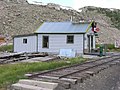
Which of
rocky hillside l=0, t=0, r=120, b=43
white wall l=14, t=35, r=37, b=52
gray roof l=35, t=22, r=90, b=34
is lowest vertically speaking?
white wall l=14, t=35, r=37, b=52

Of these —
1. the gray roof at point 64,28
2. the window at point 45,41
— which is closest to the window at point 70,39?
the gray roof at point 64,28

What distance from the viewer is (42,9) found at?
8100 centimetres

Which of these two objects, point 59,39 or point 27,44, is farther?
point 27,44

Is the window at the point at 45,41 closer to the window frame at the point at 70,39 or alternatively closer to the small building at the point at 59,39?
the small building at the point at 59,39

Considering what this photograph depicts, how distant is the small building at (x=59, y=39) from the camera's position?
30125 mm

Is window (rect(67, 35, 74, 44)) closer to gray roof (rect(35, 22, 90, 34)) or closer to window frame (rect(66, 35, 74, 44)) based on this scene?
window frame (rect(66, 35, 74, 44))

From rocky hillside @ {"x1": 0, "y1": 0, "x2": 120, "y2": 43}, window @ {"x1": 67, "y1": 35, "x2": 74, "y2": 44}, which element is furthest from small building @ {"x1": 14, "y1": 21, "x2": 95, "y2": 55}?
rocky hillside @ {"x1": 0, "y1": 0, "x2": 120, "y2": 43}

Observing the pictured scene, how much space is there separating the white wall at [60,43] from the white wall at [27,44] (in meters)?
0.67

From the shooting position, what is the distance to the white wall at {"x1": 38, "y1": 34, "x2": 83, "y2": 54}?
98.6 ft

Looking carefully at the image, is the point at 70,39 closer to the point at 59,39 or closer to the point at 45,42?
the point at 59,39

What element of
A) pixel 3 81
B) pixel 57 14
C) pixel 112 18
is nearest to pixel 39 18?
pixel 57 14

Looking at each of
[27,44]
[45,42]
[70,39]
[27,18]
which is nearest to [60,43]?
[70,39]

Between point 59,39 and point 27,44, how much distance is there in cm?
379

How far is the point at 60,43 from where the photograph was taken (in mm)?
30688
